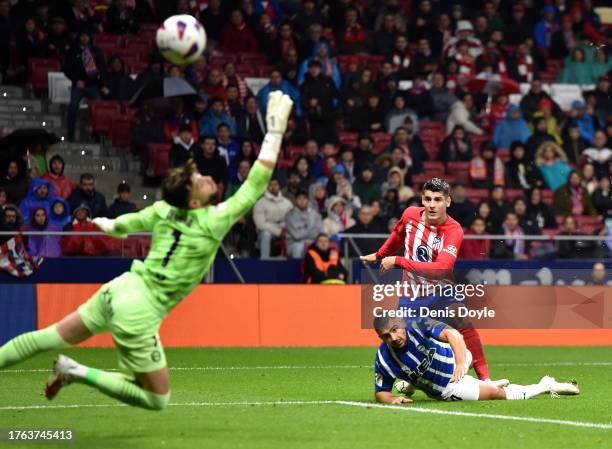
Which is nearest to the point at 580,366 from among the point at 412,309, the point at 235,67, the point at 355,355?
the point at 355,355

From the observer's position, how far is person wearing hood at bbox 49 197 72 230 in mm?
18933

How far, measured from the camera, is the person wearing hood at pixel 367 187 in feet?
73.3

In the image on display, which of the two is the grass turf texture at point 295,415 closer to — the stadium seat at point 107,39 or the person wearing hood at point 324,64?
the stadium seat at point 107,39

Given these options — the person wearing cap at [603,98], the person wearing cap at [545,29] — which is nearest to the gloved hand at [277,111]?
the person wearing cap at [603,98]

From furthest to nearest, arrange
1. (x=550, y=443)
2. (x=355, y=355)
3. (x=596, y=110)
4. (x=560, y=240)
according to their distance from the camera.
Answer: (x=596, y=110)
(x=560, y=240)
(x=355, y=355)
(x=550, y=443)

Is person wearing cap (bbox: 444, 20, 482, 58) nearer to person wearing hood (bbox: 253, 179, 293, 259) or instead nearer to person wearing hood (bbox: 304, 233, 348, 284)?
person wearing hood (bbox: 253, 179, 293, 259)

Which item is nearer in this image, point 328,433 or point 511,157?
point 328,433

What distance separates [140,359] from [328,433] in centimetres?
153

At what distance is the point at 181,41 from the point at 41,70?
12248mm

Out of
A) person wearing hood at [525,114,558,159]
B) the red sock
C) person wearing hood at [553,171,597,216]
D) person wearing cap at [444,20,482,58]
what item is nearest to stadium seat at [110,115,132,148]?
person wearing cap at [444,20,482,58]

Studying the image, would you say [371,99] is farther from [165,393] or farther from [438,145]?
[165,393]

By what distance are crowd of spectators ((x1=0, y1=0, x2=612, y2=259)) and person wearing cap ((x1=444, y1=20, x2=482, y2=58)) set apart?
0.04m

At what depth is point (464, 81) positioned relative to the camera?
26.0 metres

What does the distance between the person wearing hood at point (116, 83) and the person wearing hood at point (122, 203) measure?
2.86 metres
